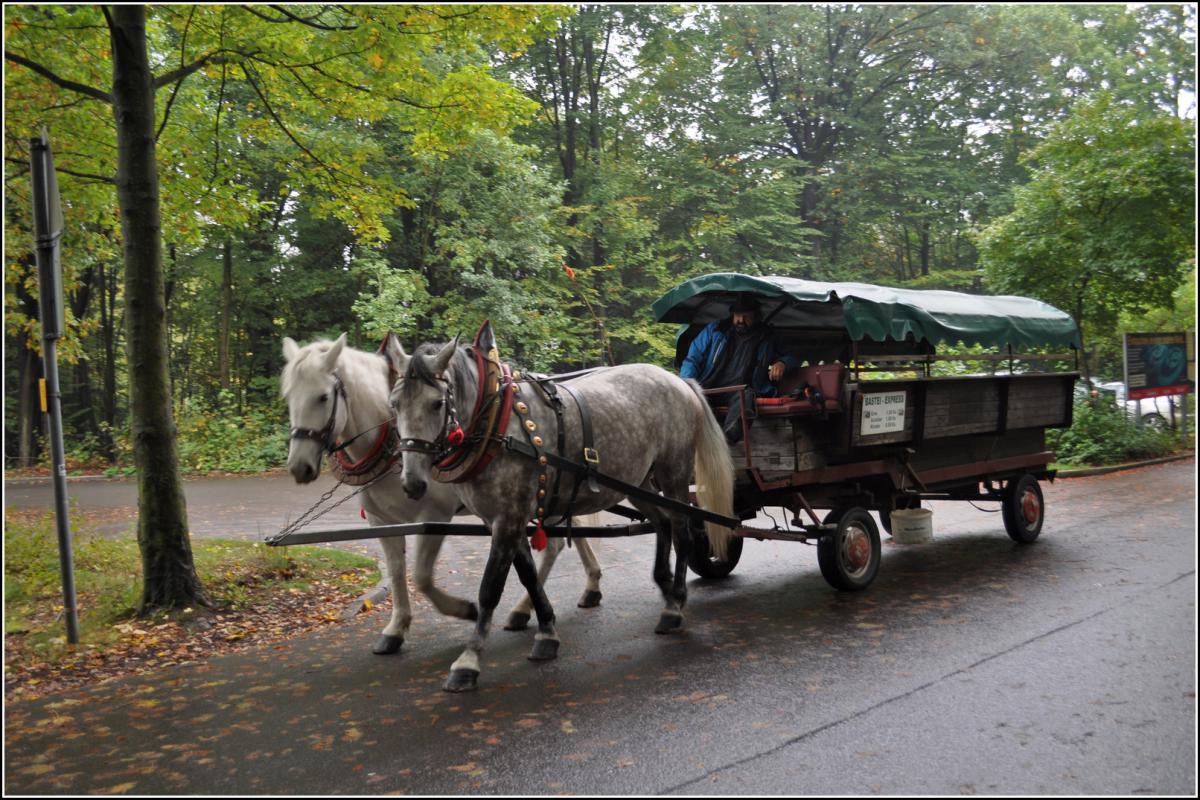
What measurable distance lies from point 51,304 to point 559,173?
19.6 m

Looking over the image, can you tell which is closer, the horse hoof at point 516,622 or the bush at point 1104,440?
the horse hoof at point 516,622

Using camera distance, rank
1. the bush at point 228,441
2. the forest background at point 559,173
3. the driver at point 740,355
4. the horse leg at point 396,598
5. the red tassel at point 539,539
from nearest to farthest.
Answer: the red tassel at point 539,539
the horse leg at point 396,598
the driver at point 740,355
the forest background at point 559,173
the bush at point 228,441

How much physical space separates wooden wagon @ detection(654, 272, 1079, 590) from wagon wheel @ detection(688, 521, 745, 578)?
0.05ft

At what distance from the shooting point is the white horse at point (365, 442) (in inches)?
220

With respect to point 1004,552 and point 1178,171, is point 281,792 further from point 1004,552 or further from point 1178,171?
point 1178,171

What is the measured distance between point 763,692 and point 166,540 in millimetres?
4815

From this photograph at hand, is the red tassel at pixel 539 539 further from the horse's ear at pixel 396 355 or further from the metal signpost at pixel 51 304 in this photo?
the metal signpost at pixel 51 304

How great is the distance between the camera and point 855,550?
7363mm

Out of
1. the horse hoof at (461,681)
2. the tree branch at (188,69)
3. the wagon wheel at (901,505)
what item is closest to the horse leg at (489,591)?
the horse hoof at (461,681)

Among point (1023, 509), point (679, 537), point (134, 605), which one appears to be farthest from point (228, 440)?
point (1023, 509)

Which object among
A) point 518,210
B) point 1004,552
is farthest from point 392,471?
point 518,210

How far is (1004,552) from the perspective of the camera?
881 cm

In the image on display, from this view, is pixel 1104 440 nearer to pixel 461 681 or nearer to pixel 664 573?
pixel 664 573

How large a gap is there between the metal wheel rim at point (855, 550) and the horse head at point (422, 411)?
148 inches
